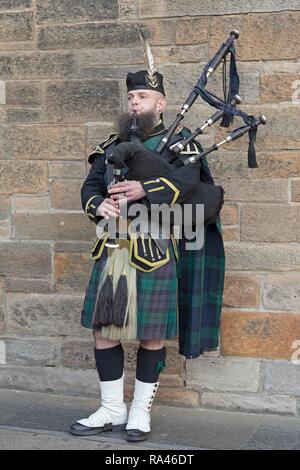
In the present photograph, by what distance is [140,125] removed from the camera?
389 cm

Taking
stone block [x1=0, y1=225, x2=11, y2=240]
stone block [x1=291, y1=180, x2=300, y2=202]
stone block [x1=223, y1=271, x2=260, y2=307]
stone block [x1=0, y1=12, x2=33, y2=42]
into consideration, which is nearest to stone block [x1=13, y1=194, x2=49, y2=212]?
stone block [x1=0, y1=225, x2=11, y2=240]

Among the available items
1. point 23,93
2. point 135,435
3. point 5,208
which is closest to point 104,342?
point 135,435

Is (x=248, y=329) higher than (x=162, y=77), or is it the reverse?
(x=162, y=77)

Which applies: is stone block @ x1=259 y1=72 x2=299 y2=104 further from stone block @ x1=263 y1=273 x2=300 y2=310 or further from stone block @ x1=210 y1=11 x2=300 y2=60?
stone block @ x1=263 y1=273 x2=300 y2=310

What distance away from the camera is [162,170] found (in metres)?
3.77

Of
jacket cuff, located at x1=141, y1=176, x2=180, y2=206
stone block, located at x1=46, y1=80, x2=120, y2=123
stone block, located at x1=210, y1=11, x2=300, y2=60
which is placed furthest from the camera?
stone block, located at x1=46, y1=80, x2=120, y2=123

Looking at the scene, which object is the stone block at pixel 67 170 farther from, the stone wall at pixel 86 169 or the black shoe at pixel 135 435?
the black shoe at pixel 135 435

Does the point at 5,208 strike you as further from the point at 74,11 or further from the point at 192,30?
the point at 192,30

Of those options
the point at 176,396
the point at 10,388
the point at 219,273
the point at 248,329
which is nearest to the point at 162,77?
the point at 219,273

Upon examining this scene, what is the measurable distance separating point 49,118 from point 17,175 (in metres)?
0.37

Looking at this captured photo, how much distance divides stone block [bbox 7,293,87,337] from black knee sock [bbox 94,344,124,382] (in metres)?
0.67

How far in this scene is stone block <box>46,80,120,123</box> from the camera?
4.47 meters
